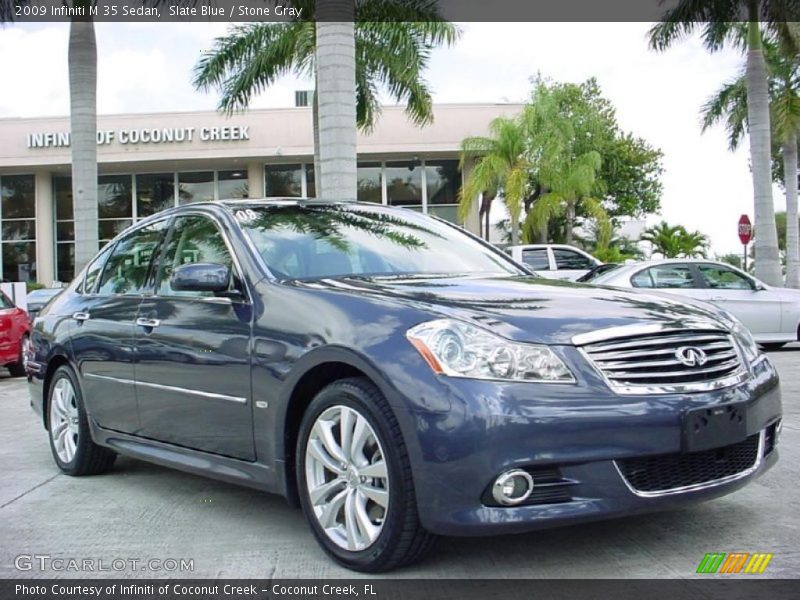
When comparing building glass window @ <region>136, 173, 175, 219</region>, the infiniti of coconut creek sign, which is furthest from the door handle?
building glass window @ <region>136, 173, 175, 219</region>

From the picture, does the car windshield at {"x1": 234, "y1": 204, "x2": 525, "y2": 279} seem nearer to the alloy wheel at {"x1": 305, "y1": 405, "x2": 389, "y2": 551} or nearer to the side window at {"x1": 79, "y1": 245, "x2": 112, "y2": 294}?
the alloy wheel at {"x1": 305, "y1": 405, "x2": 389, "y2": 551}

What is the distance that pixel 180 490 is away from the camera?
5500mm

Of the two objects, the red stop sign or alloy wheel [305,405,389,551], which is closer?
alloy wheel [305,405,389,551]

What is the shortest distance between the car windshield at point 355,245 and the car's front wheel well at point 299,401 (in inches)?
25.3

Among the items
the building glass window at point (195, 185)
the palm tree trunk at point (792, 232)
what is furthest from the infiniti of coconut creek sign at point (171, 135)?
the palm tree trunk at point (792, 232)

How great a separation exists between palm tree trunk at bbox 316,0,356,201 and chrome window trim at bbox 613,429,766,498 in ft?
26.7

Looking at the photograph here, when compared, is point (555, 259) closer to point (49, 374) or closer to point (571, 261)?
point (571, 261)

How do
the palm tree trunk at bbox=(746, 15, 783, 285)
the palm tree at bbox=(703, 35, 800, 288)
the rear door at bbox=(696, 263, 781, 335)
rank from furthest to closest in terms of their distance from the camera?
the palm tree at bbox=(703, 35, 800, 288), the palm tree trunk at bbox=(746, 15, 783, 285), the rear door at bbox=(696, 263, 781, 335)

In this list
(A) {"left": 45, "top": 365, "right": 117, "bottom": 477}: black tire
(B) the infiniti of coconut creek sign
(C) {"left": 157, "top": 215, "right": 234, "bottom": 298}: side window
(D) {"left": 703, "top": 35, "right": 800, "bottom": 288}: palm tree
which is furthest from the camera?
(B) the infiniti of coconut creek sign

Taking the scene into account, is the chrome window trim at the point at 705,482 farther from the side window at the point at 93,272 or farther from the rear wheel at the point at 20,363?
the rear wheel at the point at 20,363

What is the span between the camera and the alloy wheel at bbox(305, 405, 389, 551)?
363 centimetres

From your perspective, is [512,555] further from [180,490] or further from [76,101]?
[76,101]

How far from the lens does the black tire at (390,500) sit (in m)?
3.49

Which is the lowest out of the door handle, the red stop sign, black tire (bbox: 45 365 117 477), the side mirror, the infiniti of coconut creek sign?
black tire (bbox: 45 365 117 477)
